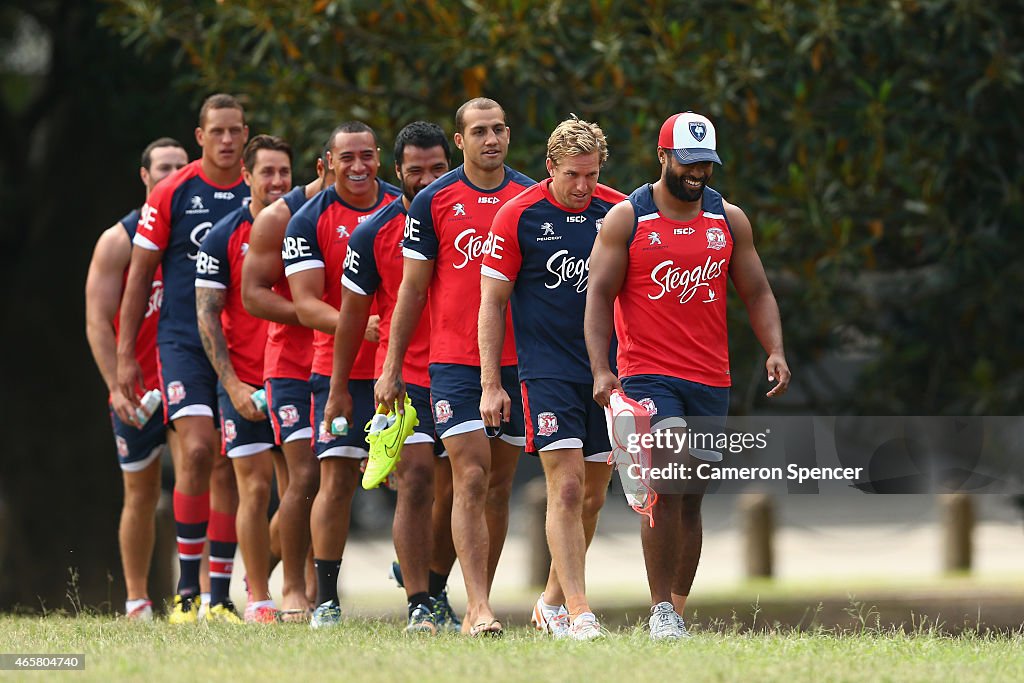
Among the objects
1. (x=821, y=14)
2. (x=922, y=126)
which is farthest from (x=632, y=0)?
(x=922, y=126)

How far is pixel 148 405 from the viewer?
35.0 ft

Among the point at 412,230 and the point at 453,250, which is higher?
the point at 412,230

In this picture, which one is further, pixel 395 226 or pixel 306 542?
pixel 306 542

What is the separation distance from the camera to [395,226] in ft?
30.5

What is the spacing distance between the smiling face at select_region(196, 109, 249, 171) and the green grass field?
3334 mm

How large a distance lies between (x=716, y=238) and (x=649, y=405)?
89cm

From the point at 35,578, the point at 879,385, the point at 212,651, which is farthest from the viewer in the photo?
the point at 35,578

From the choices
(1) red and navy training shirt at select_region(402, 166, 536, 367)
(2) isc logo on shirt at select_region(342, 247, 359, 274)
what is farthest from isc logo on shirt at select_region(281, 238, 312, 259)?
(1) red and navy training shirt at select_region(402, 166, 536, 367)

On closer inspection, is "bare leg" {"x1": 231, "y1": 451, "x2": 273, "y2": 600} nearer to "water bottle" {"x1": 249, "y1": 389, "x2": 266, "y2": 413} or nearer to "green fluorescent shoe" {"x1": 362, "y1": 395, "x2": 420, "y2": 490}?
"water bottle" {"x1": 249, "y1": 389, "x2": 266, "y2": 413}

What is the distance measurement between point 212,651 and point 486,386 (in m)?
1.84

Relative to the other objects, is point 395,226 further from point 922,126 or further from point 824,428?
point 922,126

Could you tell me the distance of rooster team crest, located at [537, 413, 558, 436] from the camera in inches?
326

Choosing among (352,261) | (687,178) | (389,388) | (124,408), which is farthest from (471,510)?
(124,408)

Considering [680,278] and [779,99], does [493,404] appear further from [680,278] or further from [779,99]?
[779,99]
